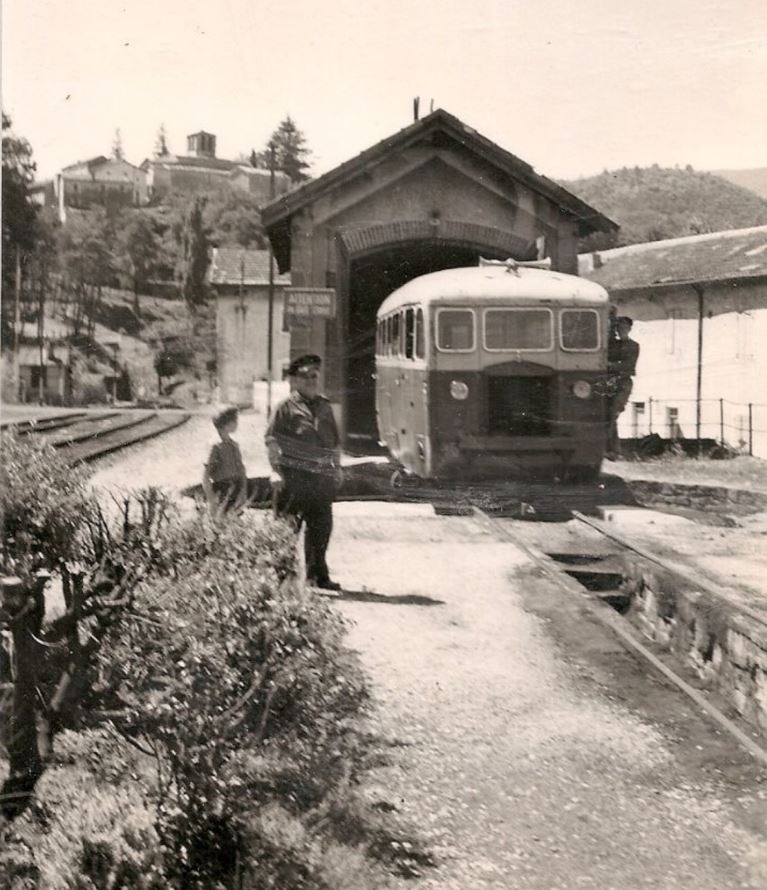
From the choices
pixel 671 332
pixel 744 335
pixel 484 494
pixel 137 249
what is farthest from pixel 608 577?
pixel 137 249

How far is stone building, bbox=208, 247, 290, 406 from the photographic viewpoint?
3.92 metres

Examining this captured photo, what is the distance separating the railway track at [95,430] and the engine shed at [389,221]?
0.72 m

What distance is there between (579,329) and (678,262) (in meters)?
0.95

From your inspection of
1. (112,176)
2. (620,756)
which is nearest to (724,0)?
(112,176)

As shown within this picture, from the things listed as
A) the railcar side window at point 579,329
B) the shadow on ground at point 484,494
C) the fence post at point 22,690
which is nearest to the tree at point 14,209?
the fence post at point 22,690

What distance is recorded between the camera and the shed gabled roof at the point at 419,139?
3.92 meters

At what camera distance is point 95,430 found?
3.89 m

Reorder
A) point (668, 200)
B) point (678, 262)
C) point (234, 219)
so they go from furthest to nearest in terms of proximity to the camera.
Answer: point (678, 262) → point (668, 200) → point (234, 219)

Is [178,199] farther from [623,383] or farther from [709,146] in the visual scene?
[623,383]

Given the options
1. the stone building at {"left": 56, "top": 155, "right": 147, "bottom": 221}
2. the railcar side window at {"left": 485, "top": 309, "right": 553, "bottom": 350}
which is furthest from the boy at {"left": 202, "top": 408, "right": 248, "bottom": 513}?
the railcar side window at {"left": 485, "top": 309, "right": 553, "bottom": 350}

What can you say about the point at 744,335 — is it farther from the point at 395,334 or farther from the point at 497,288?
the point at 395,334

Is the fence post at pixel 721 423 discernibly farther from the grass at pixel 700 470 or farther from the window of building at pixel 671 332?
the window of building at pixel 671 332

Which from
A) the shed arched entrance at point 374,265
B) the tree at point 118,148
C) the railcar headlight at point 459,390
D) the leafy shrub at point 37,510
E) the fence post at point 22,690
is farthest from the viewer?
the railcar headlight at point 459,390

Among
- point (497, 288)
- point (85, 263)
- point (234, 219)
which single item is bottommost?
point (85, 263)
